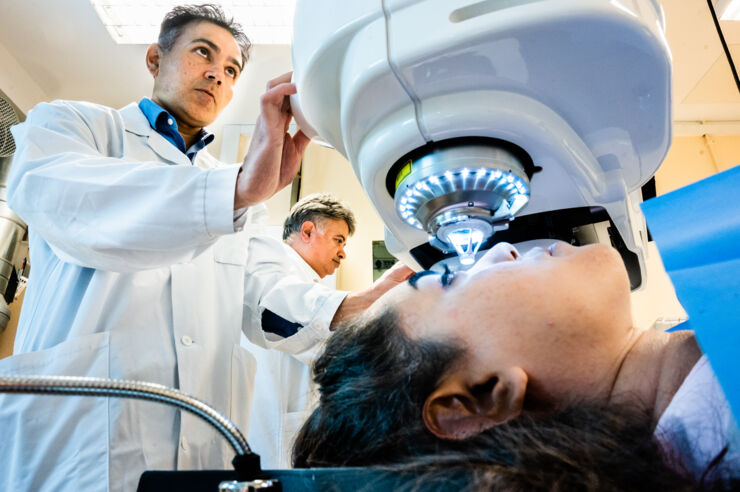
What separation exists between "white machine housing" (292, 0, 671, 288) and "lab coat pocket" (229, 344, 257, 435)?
690 millimetres

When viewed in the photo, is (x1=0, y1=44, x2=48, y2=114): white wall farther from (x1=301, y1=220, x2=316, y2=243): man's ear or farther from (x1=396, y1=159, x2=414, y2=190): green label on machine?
(x1=396, y1=159, x2=414, y2=190): green label on machine

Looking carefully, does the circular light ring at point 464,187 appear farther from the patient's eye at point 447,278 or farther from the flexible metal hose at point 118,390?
the flexible metal hose at point 118,390

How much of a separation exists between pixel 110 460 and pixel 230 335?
398mm

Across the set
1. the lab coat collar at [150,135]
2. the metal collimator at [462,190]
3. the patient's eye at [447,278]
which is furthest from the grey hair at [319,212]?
the metal collimator at [462,190]

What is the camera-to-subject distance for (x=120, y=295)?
0.99 meters

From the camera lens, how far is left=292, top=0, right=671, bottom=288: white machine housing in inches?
18.4

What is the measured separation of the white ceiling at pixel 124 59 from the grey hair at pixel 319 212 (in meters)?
0.80

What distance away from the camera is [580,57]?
1.60 feet

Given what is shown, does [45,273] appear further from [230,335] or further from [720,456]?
[720,456]

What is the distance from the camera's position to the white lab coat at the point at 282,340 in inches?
49.5

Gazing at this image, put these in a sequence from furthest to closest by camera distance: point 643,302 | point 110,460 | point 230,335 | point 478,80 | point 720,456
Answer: point 643,302
point 230,335
point 110,460
point 478,80
point 720,456

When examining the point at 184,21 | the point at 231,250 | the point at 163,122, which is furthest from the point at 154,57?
the point at 231,250

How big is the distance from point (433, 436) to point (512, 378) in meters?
0.14

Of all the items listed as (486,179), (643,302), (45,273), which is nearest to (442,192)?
(486,179)
